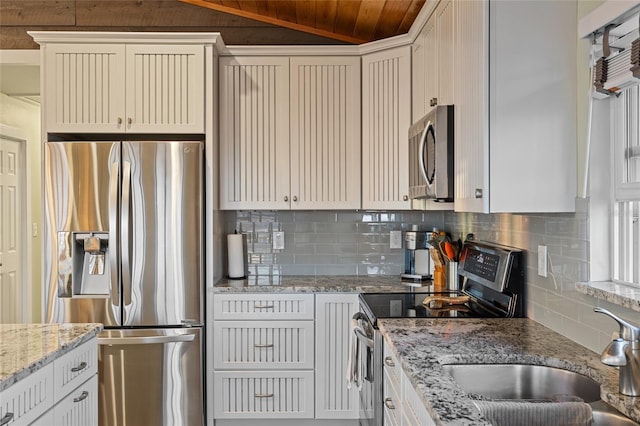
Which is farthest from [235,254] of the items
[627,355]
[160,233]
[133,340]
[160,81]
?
[627,355]

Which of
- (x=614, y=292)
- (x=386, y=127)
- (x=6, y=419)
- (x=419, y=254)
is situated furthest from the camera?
(x=419, y=254)

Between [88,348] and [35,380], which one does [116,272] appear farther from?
[35,380]

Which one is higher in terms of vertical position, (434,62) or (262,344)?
(434,62)

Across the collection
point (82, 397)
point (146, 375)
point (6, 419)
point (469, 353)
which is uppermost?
point (469, 353)

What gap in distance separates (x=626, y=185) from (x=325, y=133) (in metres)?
2.16

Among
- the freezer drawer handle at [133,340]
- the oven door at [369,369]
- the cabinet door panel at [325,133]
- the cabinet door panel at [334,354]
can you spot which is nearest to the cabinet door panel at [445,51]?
the cabinet door panel at [325,133]

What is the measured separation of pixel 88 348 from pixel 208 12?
2.66 m

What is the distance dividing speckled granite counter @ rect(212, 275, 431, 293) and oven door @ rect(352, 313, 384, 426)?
20.5 inches

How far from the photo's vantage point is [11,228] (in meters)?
4.86

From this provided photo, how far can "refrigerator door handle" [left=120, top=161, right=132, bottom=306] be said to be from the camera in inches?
126

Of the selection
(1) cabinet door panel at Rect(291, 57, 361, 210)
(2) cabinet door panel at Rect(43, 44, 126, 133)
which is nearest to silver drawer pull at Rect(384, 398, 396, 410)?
(1) cabinet door panel at Rect(291, 57, 361, 210)

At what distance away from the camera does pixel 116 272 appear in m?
3.20

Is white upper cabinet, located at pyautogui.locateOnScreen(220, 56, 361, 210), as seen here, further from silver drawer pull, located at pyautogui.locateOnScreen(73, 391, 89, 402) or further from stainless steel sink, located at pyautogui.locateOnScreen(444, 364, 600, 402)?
stainless steel sink, located at pyautogui.locateOnScreen(444, 364, 600, 402)

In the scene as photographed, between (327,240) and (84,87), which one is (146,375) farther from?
(84,87)
